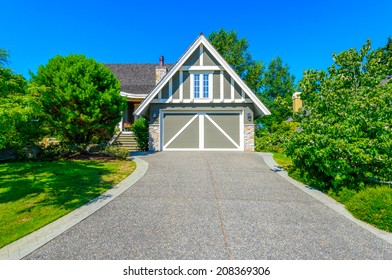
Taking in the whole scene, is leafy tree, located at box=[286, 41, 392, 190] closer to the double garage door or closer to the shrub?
the double garage door

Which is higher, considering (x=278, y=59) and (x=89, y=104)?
(x=278, y=59)

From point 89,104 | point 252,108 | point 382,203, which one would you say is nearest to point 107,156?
point 89,104

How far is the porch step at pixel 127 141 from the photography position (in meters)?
15.6

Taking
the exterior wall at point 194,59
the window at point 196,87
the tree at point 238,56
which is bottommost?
the window at point 196,87

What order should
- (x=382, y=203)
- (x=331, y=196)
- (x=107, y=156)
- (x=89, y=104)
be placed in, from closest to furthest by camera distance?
(x=382, y=203) < (x=331, y=196) < (x=89, y=104) < (x=107, y=156)

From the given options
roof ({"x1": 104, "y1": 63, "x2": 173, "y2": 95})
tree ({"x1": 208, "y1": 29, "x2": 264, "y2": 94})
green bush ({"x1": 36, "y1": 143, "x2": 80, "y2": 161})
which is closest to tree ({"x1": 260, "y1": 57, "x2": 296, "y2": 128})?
tree ({"x1": 208, "y1": 29, "x2": 264, "y2": 94})

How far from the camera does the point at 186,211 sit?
449 cm

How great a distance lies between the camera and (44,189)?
19.1 feet

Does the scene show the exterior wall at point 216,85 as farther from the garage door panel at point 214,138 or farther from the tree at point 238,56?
the tree at point 238,56

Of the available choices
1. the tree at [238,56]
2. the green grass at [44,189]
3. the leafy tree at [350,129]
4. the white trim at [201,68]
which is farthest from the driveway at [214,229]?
the tree at [238,56]

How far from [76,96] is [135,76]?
46.7 ft

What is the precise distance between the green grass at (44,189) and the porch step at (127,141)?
20.2ft
